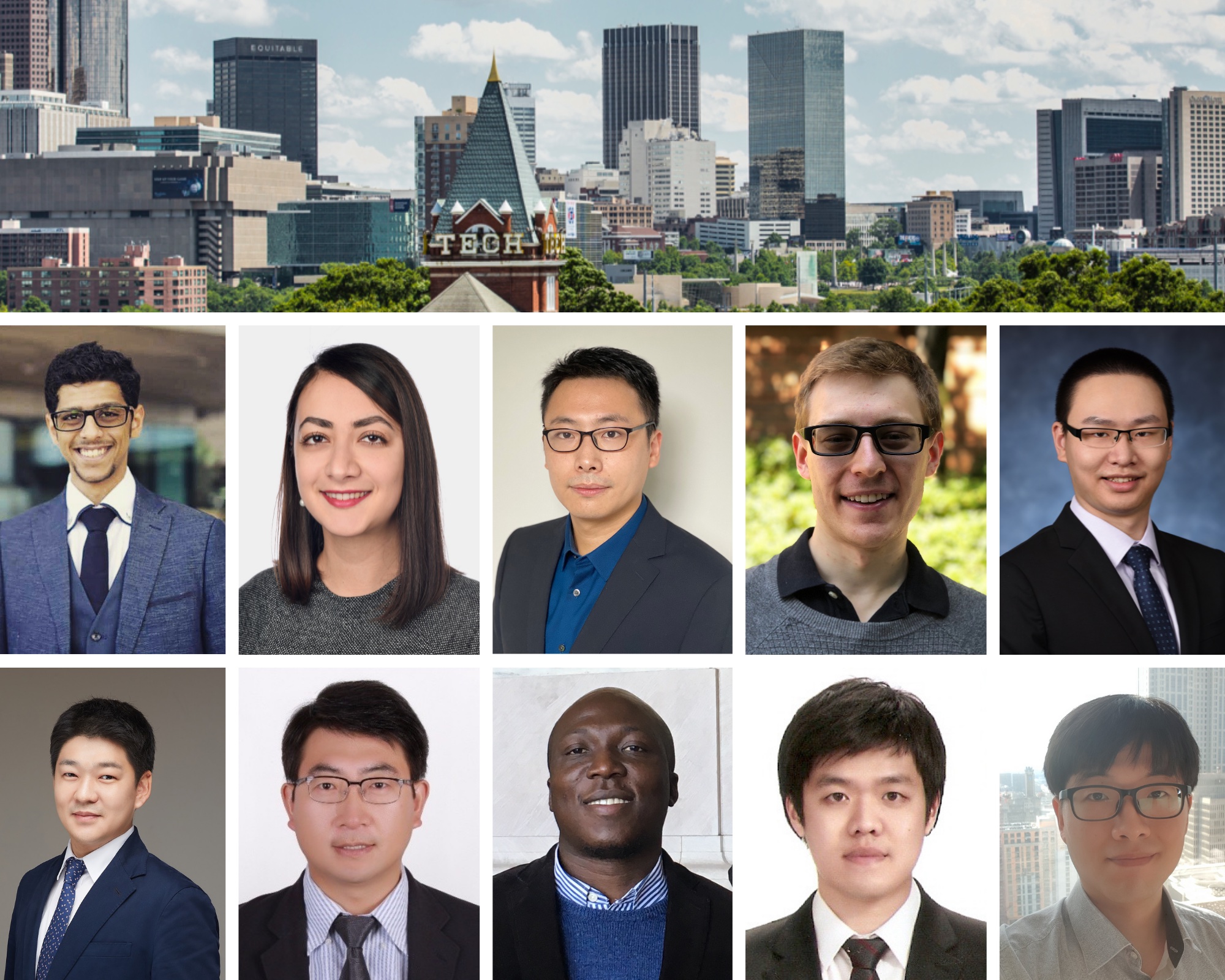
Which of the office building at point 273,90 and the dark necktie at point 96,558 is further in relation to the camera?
the office building at point 273,90

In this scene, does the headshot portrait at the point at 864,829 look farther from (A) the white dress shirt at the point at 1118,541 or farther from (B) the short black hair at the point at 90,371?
(B) the short black hair at the point at 90,371

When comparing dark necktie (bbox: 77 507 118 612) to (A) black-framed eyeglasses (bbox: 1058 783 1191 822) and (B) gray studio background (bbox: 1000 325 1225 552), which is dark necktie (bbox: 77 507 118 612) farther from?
(A) black-framed eyeglasses (bbox: 1058 783 1191 822)

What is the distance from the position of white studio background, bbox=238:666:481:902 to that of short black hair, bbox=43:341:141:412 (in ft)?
2.03

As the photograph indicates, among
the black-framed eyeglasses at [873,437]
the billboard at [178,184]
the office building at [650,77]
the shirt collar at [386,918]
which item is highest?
the office building at [650,77]

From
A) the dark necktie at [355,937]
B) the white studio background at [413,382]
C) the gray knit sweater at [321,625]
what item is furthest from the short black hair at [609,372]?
the dark necktie at [355,937]

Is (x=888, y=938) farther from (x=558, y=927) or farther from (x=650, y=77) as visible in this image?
(x=650, y=77)

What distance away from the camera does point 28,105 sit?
7731 cm

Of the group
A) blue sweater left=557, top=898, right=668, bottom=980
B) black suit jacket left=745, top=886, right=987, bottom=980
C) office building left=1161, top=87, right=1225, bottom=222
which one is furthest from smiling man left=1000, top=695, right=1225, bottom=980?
office building left=1161, top=87, right=1225, bottom=222

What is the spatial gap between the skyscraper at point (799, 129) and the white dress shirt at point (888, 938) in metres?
58.5

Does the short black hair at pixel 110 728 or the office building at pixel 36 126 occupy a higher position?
the office building at pixel 36 126

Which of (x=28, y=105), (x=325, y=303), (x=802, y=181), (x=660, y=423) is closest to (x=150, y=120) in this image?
(x=28, y=105)

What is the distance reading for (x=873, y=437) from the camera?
2.85 metres

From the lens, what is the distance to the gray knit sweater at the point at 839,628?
2.88 meters

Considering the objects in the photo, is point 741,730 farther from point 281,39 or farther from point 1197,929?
point 281,39
